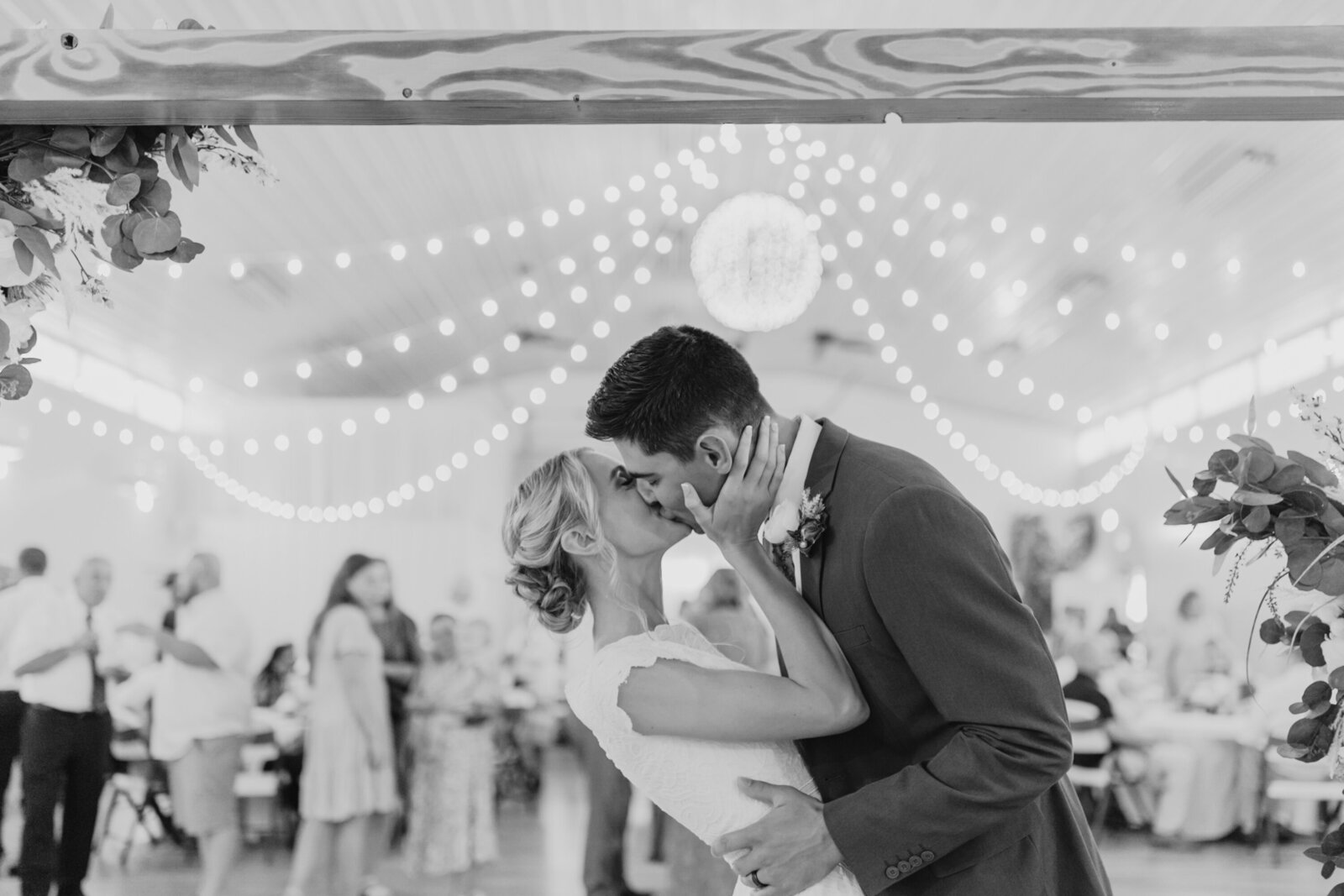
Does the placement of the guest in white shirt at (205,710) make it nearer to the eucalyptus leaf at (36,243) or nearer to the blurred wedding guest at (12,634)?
the blurred wedding guest at (12,634)

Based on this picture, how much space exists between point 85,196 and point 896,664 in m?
1.29

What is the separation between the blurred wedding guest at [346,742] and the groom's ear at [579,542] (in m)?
3.41

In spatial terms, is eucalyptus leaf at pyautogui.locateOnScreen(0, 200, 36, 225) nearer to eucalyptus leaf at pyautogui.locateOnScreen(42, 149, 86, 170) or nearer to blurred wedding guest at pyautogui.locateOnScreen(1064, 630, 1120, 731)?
eucalyptus leaf at pyautogui.locateOnScreen(42, 149, 86, 170)

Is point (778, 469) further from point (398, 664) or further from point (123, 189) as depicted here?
point (398, 664)

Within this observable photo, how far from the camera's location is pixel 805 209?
6.38m

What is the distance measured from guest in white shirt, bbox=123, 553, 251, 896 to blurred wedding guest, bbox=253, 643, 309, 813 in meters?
1.03

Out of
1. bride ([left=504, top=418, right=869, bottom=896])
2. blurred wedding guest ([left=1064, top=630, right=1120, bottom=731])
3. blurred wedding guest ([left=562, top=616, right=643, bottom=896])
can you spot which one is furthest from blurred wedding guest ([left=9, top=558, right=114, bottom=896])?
blurred wedding guest ([left=1064, top=630, right=1120, bottom=731])

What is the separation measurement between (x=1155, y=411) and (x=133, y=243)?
742cm

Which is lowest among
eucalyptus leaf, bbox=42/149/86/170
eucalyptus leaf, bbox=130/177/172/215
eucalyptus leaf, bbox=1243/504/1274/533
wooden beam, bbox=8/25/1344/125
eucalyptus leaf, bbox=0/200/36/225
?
eucalyptus leaf, bbox=1243/504/1274/533

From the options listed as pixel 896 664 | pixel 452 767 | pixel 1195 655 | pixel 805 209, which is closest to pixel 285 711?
pixel 452 767

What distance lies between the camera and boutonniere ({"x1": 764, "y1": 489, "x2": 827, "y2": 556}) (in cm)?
157

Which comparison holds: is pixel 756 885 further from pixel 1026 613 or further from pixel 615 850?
pixel 615 850

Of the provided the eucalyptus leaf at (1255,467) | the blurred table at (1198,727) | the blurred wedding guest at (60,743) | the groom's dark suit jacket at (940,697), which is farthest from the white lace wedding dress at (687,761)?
the blurred table at (1198,727)

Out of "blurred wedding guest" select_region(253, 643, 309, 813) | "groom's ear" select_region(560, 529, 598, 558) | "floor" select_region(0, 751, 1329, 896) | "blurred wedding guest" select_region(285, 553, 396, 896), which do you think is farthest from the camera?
"blurred wedding guest" select_region(253, 643, 309, 813)
